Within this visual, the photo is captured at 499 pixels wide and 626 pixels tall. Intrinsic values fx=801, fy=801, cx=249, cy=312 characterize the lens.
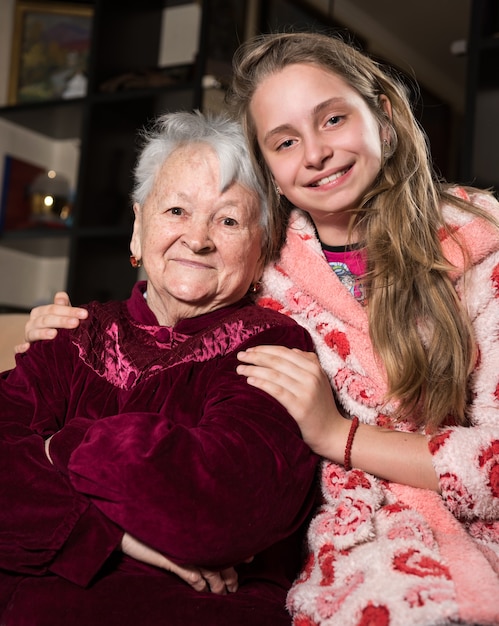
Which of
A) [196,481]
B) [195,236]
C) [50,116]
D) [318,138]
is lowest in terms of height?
[196,481]

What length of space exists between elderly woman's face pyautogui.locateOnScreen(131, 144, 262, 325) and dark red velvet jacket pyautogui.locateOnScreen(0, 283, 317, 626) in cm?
15

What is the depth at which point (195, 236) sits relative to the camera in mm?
1527

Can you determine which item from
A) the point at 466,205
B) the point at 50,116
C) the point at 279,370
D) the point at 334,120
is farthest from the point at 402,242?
the point at 50,116

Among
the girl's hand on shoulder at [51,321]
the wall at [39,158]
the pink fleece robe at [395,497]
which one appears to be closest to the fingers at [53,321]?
the girl's hand on shoulder at [51,321]

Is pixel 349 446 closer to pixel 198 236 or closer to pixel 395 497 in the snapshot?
pixel 395 497

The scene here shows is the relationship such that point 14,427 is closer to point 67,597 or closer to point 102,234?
point 67,597

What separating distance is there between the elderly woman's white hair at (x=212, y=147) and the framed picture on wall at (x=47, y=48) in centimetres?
258

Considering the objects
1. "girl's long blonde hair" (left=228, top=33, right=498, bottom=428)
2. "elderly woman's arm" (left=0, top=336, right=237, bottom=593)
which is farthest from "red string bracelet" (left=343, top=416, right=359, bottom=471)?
"elderly woman's arm" (left=0, top=336, right=237, bottom=593)

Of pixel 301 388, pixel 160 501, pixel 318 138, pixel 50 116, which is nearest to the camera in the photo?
pixel 160 501

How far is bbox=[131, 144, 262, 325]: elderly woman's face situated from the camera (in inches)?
60.7

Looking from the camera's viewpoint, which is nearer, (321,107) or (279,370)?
(279,370)

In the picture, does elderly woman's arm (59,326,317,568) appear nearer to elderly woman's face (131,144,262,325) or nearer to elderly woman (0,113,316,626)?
elderly woman (0,113,316,626)

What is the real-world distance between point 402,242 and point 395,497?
50cm

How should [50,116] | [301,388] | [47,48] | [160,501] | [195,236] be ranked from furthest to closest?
[47,48] → [50,116] → [195,236] → [301,388] → [160,501]
